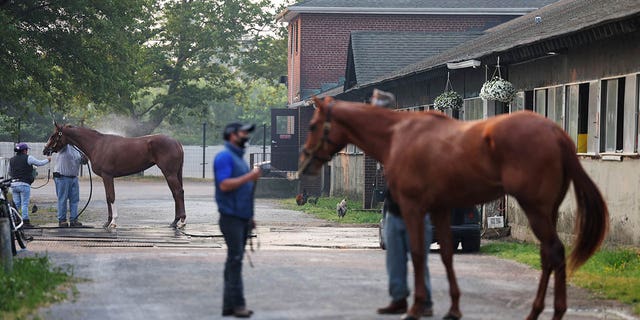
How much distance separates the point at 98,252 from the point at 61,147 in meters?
7.26

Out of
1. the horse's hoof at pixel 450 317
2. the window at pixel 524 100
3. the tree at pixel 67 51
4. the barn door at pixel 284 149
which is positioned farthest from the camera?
the barn door at pixel 284 149

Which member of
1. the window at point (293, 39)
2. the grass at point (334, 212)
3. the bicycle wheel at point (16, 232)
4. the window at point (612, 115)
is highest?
the window at point (293, 39)

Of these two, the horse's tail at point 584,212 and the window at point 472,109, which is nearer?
the horse's tail at point 584,212

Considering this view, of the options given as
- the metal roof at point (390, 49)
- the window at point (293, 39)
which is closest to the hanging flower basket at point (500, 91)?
the metal roof at point (390, 49)

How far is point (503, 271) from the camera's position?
17.2m

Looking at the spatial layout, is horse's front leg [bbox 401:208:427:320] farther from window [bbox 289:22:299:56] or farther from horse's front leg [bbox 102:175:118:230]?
window [bbox 289:22:299:56]

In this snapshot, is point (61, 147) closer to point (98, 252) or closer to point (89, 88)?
point (98, 252)

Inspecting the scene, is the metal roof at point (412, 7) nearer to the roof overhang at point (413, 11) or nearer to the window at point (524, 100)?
the roof overhang at point (413, 11)

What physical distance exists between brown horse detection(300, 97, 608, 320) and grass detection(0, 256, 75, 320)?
151 inches

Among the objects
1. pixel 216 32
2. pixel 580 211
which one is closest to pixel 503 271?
pixel 580 211

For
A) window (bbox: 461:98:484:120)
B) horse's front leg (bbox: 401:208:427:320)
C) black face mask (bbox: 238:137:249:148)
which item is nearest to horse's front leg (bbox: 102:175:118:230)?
window (bbox: 461:98:484:120)

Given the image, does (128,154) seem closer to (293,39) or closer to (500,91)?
(500,91)

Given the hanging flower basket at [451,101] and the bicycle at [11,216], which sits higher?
the hanging flower basket at [451,101]

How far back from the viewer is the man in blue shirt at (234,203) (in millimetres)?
12195
